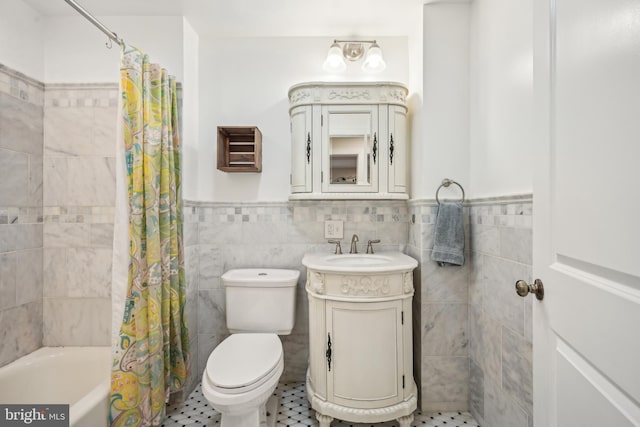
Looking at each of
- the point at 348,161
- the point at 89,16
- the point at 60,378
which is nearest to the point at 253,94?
the point at 348,161

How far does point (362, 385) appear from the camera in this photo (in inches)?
59.6

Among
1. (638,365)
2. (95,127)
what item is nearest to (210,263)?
(95,127)

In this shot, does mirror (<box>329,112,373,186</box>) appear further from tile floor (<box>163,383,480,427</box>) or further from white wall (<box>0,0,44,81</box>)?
white wall (<box>0,0,44,81</box>)

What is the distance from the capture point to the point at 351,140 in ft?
6.16

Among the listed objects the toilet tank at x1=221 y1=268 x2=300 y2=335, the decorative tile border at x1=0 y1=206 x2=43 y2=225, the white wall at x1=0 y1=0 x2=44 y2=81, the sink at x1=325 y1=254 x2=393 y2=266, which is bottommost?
the toilet tank at x1=221 y1=268 x2=300 y2=335

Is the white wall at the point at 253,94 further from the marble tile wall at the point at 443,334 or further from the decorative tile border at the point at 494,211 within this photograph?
the marble tile wall at the point at 443,334

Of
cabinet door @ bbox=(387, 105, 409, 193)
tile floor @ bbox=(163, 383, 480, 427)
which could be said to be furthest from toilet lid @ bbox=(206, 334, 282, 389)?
cabinet door @ bbox=(387, 105, 409, 193)

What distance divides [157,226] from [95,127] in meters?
0.88

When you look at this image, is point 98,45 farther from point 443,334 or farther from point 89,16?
point 443,334

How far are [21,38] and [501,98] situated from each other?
8.48 feet

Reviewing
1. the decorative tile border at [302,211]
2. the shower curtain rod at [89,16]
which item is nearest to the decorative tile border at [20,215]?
the decorative tile border at [302,211]

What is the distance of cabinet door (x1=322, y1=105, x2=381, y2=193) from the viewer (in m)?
1.86

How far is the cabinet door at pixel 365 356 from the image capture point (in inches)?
59.6

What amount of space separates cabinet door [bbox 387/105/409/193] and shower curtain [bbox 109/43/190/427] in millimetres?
1270
